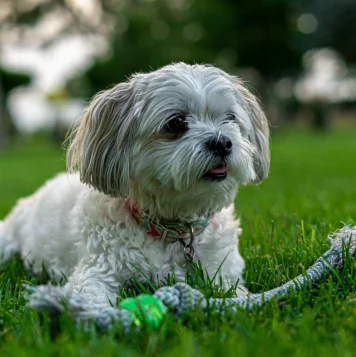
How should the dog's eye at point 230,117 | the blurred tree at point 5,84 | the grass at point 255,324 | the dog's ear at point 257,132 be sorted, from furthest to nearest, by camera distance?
the blurred tree at point 5,84 → the dog's ear at point 257,132 → the dog's eye at point 230,117 → the grass at point 255,324

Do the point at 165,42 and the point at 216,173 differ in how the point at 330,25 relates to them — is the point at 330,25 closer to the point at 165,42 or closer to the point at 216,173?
the point at 165,42

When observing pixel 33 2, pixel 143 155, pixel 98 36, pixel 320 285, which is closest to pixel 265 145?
pixel 143 155

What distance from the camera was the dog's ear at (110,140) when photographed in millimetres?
3096

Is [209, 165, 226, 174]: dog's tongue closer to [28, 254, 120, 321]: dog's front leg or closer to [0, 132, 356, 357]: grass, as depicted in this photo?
[0, 132, 356, 357]: grass

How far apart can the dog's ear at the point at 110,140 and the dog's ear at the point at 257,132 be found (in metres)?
0.71

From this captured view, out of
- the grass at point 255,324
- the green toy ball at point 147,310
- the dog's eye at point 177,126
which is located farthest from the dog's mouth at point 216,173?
the green toy ball at point 147,310

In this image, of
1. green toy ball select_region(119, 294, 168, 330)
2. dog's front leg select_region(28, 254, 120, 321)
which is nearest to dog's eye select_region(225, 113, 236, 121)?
dog's front leg select_region(28, 254, 120, 321)

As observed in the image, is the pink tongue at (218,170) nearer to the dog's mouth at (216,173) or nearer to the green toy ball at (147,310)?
the dog's mouth at (216,173)

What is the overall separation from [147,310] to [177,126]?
115cm

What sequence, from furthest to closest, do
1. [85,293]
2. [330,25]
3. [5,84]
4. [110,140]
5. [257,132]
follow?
[330,25] → [5,84] → [257,132] → [110,140] → [85,293]

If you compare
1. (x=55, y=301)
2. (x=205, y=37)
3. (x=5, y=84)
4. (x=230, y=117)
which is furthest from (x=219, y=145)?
(x=205, y=37)

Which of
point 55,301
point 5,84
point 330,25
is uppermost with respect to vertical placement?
point 330,25

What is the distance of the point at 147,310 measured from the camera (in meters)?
2.27

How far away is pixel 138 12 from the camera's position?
32.9 metres
